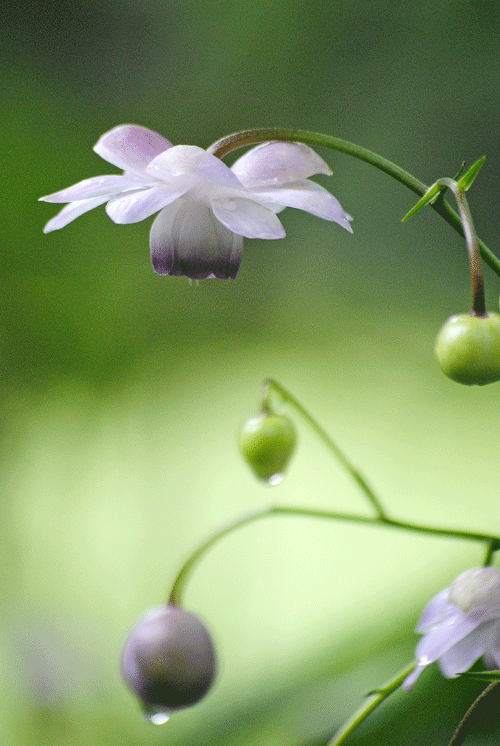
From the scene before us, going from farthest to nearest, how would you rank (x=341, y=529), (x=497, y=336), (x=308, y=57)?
(x=341, y=529)
(x=308, y=57)
(x=497, y=336)

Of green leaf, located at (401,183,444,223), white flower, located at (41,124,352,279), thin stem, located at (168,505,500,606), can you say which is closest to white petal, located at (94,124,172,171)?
white flower, located at (41,124,352,279)

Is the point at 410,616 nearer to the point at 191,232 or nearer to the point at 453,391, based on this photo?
the point at 453,391

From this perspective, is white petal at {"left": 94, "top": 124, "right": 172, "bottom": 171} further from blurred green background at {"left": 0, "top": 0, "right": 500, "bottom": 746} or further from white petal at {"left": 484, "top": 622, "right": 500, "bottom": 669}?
blurred green background at {"left": 0, "top": 0, "right": 500, "bottom": 746}

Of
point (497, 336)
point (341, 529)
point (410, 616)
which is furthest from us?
point (341, 529)

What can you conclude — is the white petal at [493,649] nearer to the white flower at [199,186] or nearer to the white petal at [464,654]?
the white petal at [464,654]

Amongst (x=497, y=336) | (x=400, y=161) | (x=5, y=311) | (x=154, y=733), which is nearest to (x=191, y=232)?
(x=497, y=336)

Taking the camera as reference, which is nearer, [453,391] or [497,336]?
[497,336]

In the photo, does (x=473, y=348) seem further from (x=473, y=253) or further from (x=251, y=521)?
(x=251, y=521)
